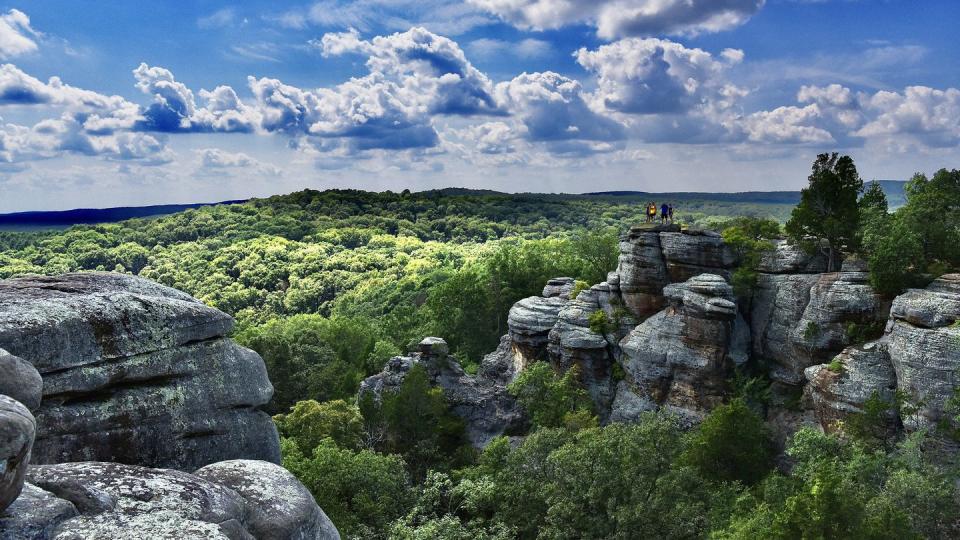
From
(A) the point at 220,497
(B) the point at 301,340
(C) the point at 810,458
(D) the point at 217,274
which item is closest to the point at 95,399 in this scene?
(A) the point at 220,497

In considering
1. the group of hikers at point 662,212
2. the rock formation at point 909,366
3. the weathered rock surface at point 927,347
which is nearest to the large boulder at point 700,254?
the group of hikers at point 662,212

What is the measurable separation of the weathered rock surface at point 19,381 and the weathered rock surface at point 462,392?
36.9 metres

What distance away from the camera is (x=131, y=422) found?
1555cm

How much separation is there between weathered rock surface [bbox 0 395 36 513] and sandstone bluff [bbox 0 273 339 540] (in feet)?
0.07

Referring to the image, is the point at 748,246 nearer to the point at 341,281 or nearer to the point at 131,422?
the point at 131,422

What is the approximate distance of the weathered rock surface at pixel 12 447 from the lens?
905 centimetres

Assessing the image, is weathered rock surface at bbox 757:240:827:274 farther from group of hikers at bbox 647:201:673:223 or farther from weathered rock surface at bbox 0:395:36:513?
weathered rock surface at bbox 0:395:36:513

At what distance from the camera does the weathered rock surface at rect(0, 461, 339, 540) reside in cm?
1005

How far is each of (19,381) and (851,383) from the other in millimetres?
43369

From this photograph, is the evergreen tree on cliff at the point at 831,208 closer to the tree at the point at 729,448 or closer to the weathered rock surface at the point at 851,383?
the weathered rock surface at the point at 851,383


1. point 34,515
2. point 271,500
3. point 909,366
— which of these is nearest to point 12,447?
point 34,515

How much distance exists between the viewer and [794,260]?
4853 centimetres

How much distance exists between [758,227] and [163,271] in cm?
16008

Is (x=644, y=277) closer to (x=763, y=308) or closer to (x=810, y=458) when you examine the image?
(x=763, y=308)
